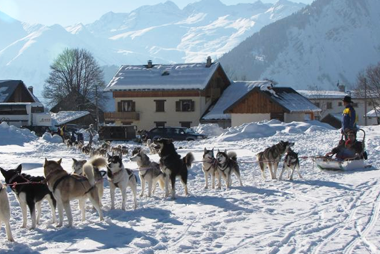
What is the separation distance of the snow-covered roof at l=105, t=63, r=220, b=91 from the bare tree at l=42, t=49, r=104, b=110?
54.3ft

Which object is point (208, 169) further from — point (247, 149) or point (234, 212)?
point (247, 149)

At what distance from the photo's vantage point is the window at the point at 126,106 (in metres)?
48.0

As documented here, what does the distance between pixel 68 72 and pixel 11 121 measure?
79.2 ft

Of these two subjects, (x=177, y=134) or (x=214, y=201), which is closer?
(x=214, y=201)

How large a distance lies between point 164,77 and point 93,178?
39.7 m

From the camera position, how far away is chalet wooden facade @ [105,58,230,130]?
154 feet

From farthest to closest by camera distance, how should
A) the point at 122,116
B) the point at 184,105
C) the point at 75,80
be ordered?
1. the point at 75,80
2. the point at 122,116
3. the point at 184,105

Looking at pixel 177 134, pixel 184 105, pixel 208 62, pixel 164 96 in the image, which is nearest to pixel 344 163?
pixel 177 134

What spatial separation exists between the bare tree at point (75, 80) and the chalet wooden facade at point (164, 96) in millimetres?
17500

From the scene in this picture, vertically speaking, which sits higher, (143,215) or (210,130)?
(210,130)

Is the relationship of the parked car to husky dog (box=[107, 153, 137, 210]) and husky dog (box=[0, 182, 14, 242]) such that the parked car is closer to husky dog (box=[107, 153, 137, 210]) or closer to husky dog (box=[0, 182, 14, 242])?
husky dog (box=[107, 153, 137, 210])

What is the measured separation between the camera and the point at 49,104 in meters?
67.9

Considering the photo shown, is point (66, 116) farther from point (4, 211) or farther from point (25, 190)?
point (4, 211)

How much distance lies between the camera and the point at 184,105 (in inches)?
1855
